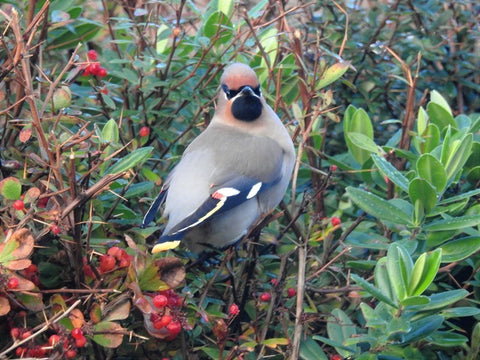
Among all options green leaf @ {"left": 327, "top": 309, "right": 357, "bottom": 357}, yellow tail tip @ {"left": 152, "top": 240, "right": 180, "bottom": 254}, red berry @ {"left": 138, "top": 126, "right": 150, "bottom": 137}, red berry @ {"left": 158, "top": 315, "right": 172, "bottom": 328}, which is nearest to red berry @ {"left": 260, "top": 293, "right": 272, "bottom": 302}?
green leaf @ {"left": 327, "top": 309, "right": 357, "bottom": 357}

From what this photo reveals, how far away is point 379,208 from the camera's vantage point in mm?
2359

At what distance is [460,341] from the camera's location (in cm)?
215

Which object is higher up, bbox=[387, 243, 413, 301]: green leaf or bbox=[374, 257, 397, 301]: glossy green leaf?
bbox=[387, 243, 413, 301]: green leaf

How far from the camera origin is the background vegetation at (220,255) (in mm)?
1969

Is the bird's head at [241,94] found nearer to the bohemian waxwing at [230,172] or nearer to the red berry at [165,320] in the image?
the bohemian waxwing at [230,172]

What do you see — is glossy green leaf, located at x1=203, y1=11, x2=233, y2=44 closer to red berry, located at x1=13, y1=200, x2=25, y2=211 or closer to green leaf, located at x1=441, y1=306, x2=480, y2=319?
red berry, located at x1=13, y1=200, x2=25, y2=211

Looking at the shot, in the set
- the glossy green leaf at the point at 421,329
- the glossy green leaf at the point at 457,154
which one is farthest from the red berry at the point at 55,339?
the glossy green leaf at the point at 457,154

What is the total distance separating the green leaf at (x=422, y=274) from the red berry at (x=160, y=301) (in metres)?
0.57

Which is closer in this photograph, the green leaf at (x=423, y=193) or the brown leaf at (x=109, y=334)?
the brown leaf at (x=109, y=334)

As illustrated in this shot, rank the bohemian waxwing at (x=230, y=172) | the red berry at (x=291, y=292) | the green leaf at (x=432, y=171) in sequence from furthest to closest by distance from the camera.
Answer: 1. the bohemian waxwing at (x=230, y=172)
2. the red berry at (x=291, y=292)
3. the green leaf at (x=432, y=171)

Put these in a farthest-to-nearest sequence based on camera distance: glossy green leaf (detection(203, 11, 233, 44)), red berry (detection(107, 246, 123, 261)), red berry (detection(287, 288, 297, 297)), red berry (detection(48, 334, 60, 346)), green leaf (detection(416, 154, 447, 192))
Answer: glossy green leaf (detection(203, 11, 233, 44)), red berry (detection(287, 288, 297, 297)), green leaf (detection(416, 154, 447, 192)), red berry (detection(107, 246, 123, 261)), red berry (detection(48, 334, 60, 346))

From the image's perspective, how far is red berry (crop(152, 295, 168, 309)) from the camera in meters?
1.93

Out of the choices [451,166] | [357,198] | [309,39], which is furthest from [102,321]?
[309,39]

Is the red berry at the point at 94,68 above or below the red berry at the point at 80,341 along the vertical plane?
above
